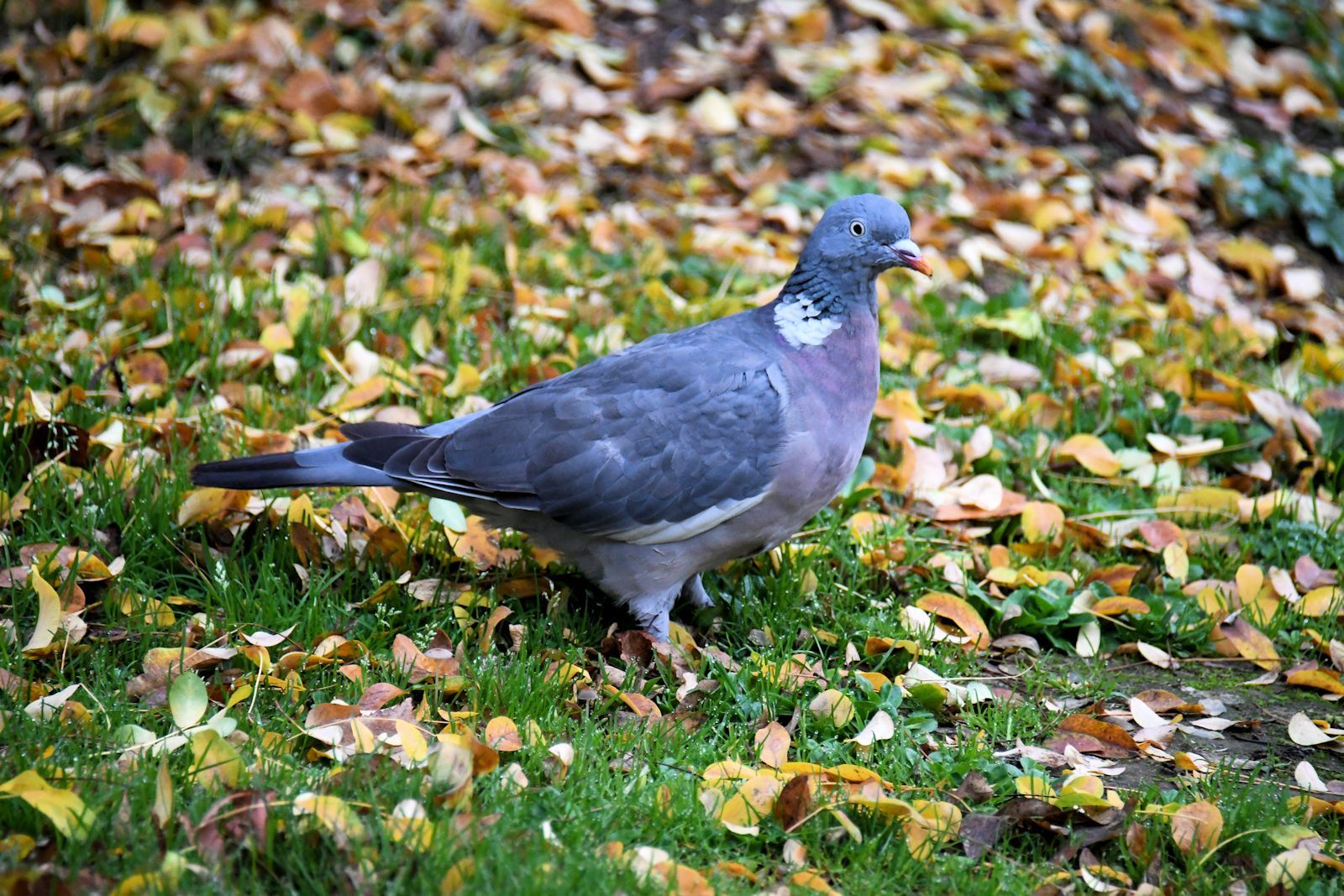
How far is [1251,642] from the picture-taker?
3623mm

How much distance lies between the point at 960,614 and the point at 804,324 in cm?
92

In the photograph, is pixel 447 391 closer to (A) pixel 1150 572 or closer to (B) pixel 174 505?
(B) pixel 174 505

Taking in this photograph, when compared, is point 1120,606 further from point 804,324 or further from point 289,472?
point 289,472

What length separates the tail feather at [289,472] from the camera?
3.34m

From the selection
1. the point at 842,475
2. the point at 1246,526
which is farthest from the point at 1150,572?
the point at 842,475

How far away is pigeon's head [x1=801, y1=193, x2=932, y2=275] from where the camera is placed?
11.4 feet

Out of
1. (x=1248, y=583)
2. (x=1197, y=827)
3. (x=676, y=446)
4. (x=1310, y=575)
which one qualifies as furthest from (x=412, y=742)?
(x=1310, y=575)

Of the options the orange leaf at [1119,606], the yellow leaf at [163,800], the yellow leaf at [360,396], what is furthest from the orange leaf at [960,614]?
the yellow leaf at [163,800]

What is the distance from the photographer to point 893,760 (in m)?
3.00

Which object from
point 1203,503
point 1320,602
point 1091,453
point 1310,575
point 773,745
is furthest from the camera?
point 1091,453

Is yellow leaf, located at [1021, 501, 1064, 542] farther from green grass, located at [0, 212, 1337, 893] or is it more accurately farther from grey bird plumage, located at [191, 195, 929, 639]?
grey bird plumage, located at [191, 195, 929, 639]

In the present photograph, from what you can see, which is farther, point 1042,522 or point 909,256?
point 1042,522

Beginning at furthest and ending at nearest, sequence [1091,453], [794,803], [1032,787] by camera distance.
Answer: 1. [1091,453]
2. [1032,787]
3. [794,803]

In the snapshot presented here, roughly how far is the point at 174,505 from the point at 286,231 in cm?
196
